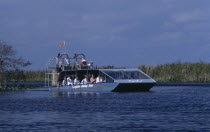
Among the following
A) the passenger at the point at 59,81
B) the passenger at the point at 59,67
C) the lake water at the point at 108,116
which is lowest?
the lake water at the point at 108,116

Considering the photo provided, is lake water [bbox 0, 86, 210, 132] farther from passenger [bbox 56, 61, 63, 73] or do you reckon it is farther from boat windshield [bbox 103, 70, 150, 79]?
passenger [bbox 56, 61, 63, 73]

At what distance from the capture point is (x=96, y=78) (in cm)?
6069

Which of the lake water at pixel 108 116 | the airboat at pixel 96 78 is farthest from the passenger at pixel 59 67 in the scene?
the lake water at pixel 108 116

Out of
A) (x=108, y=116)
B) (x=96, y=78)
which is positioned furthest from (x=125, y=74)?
(x=108, y=116)

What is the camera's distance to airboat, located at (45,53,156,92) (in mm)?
58500

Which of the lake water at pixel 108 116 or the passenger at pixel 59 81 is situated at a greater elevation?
the passenger at pixel 59 81

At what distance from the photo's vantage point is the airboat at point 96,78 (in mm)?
58500

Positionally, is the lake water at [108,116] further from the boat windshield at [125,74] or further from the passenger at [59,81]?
the passenger at [59,81]

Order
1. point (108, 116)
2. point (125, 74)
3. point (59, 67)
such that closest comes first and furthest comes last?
point (108, 116) → point (125, 74) → point (59, 67)

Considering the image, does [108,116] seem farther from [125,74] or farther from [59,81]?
[59,81]

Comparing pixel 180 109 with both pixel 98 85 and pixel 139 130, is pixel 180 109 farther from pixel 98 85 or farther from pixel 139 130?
pixel 98 85

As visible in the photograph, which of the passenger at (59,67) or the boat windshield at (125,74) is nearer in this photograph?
the boat windshield at (125,74)

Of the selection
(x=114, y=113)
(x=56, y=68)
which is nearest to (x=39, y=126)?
(x=114, y=113)

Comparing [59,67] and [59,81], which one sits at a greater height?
[59,67]
